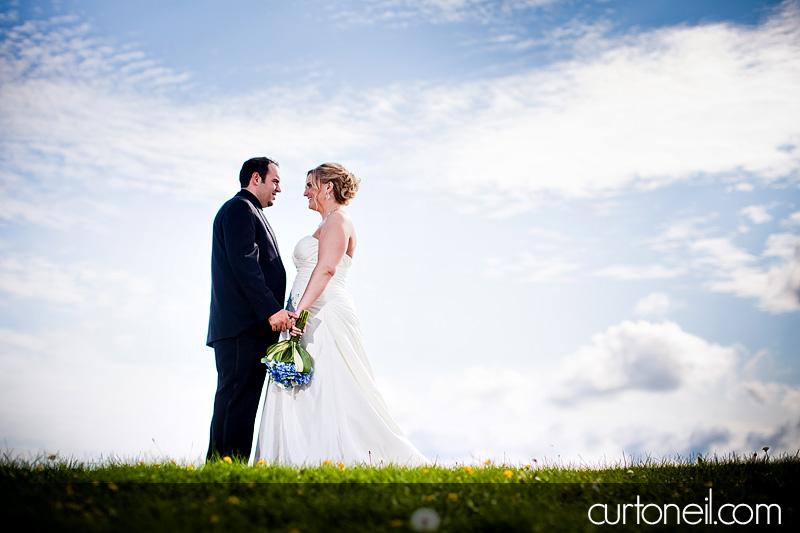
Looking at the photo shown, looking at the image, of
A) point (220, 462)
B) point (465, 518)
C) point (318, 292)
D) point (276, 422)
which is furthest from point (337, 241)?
point (465, 518)

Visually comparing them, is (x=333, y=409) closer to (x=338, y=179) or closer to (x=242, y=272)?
(x=242, y=272)

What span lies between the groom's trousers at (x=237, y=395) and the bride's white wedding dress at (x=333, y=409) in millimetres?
180

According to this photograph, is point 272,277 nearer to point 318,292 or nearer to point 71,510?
point 318,292

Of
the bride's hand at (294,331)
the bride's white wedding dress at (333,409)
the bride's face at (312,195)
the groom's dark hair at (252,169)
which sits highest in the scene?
the groom's dark hair at (252,169)

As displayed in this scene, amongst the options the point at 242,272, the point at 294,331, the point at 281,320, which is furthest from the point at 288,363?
the point at 242,272

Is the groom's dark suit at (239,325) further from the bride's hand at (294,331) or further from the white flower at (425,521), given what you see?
the white flower at (425,521)

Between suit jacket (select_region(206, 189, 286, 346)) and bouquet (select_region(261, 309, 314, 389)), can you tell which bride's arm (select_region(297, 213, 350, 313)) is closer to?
bouquet (select_region(261, 309, 314, 389))

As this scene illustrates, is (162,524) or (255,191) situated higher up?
(255,191)

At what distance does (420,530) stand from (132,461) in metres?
4.28

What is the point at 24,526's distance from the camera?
4.80 m

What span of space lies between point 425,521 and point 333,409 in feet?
11.0

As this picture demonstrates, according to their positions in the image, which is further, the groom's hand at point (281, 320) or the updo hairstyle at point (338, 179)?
the updo hairstyle at point (338, 179)

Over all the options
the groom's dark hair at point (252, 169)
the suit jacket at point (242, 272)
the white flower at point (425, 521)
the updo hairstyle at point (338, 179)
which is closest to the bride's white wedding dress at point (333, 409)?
the suit jacket at point (242, 272)

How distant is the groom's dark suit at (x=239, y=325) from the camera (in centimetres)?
788
